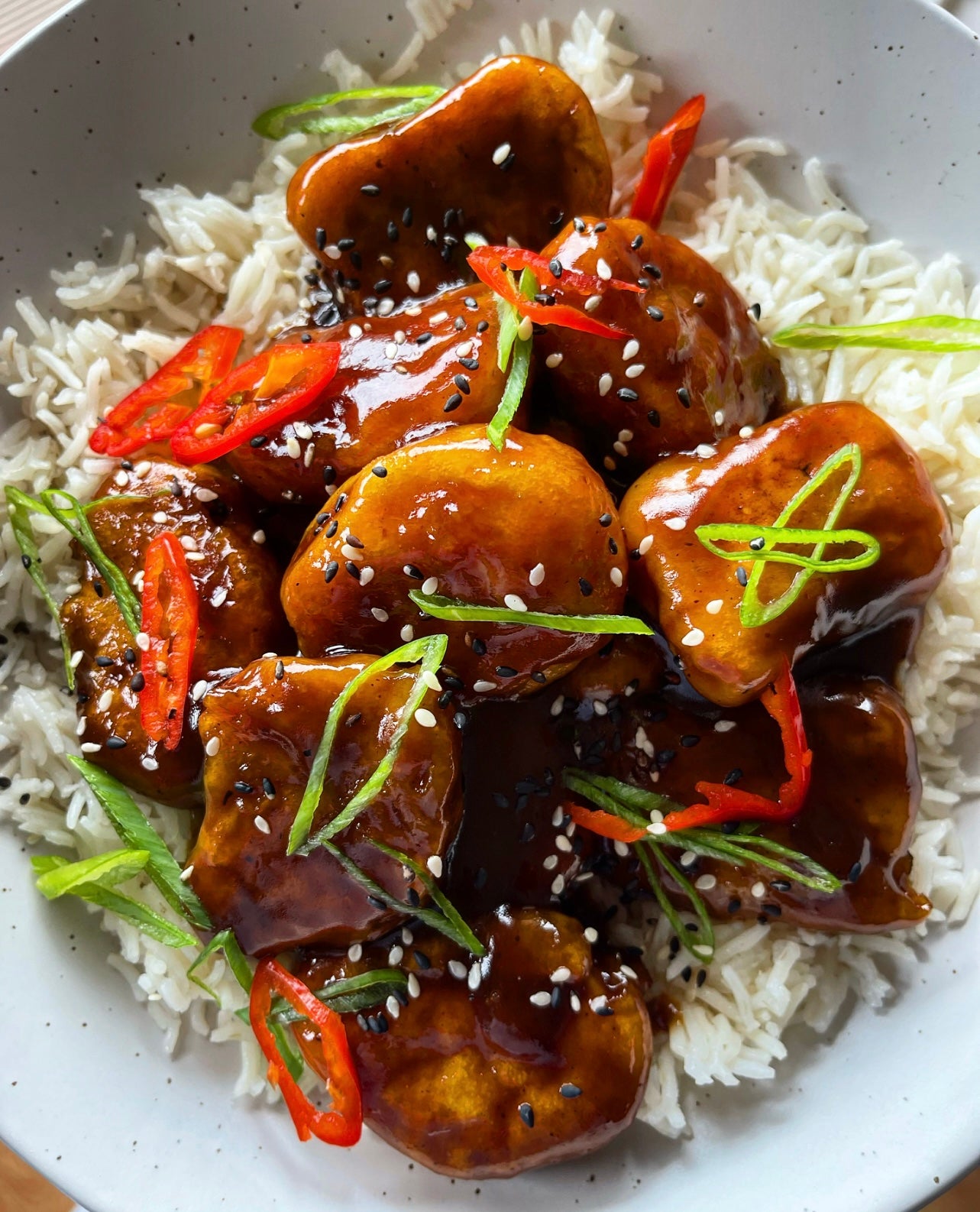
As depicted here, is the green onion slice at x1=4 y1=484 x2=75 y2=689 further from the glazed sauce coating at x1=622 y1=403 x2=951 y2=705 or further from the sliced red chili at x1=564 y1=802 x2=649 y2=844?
the glazed sauce coating at x1=622 y1=403 x2=951 y2=705

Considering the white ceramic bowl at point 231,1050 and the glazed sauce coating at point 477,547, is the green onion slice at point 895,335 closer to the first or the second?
the white ceramic bowl at point 231,1050

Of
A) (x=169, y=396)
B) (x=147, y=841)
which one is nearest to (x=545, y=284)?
(x=169, y=396)

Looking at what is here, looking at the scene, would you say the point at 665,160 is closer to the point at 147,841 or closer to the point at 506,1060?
the point at 147,841

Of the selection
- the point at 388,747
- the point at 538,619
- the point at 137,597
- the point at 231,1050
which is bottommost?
the point at 231,1050

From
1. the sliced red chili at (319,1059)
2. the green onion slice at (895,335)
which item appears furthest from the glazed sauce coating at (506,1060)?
the green onion slice at (895,335)

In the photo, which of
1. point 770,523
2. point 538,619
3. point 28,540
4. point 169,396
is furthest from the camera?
point 169,396
